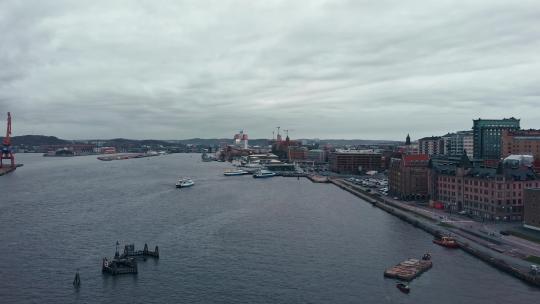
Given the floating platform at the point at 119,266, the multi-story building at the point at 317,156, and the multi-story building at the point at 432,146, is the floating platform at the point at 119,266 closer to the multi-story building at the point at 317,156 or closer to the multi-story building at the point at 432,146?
the multi-story building at the point at 432,146

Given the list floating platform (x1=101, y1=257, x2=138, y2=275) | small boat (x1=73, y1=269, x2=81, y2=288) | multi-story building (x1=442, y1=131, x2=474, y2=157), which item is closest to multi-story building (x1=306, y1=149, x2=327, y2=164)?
multi-story building (x1=442, y1=131, x2=474, y2=157)

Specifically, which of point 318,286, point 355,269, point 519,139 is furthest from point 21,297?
point 519,139

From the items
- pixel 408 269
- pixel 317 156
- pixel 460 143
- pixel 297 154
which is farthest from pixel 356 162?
pixel 408 269

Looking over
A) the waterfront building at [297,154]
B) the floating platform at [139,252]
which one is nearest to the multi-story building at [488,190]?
the floating platform at [139,252]

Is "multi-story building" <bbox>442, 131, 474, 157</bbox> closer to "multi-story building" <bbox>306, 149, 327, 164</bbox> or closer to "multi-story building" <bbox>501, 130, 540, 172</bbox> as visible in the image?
"multi-story building" <bbox>501, 130, 540, 172</bbox>

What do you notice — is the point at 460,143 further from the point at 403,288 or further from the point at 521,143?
the point at 403,288

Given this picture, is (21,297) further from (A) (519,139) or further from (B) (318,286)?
(A) (519,139)
